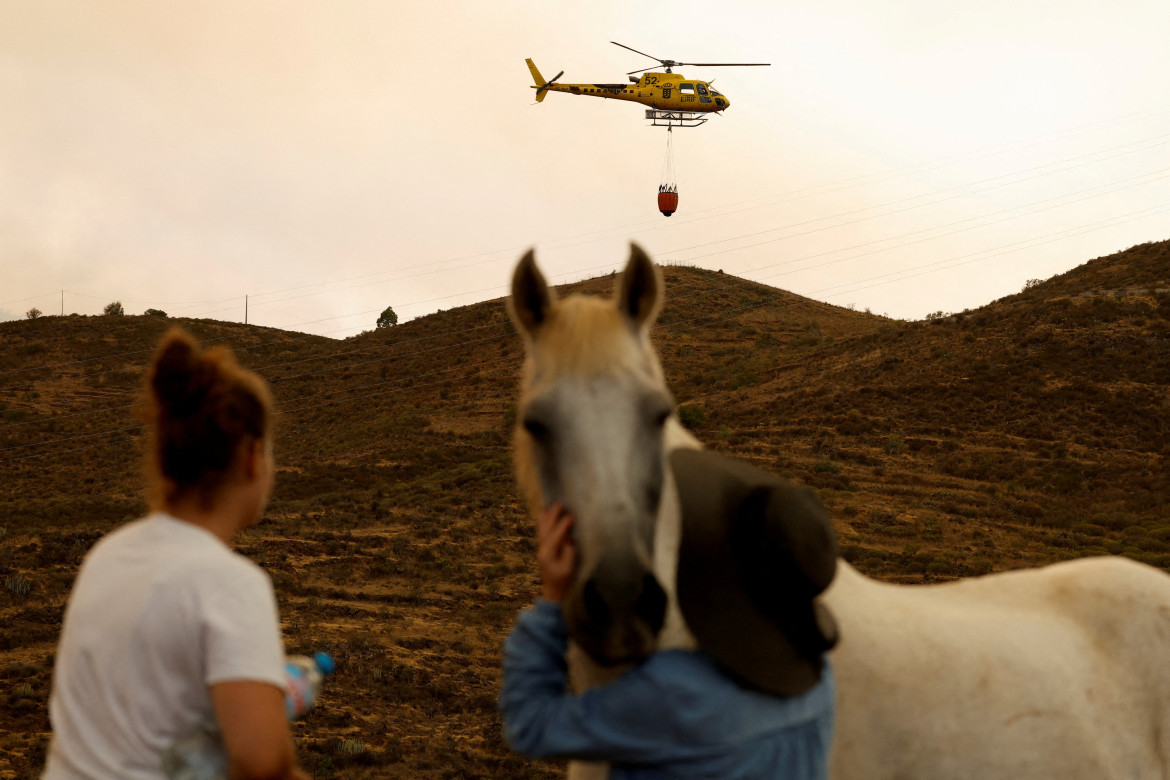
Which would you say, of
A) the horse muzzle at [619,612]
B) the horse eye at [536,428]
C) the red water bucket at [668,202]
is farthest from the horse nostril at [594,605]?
the red water bucket at [668,202]

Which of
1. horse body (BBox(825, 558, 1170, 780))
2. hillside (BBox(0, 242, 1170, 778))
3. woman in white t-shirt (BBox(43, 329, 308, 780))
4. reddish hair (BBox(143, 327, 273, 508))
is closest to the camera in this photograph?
woman in white t-shirt (BBox(43, 329, 308, 780))

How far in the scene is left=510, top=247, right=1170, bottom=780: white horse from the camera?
6.08 feet

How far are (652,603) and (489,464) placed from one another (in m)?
23.9

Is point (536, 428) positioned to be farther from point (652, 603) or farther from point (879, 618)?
point (879, 618)

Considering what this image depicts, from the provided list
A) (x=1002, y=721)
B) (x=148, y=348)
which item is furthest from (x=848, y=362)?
(x=148, y=348)

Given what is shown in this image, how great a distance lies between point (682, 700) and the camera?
175 centimetres

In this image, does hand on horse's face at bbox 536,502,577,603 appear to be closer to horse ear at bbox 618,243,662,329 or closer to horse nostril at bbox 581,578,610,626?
horse nostril at bbox 581,578,610,626

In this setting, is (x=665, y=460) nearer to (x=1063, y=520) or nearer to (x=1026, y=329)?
(x=1063, y=520)

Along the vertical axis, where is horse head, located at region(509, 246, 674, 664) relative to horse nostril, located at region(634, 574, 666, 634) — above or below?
above

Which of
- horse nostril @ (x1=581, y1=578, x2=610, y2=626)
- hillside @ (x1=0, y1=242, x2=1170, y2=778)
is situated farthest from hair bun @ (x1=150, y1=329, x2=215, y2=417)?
hillside @ (x1=0, y1=242, x2=1170, y2=778)

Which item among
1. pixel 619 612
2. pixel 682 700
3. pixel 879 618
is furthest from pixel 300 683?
pixel 879 618

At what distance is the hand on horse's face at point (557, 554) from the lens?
1854 mm

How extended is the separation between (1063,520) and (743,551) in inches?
741

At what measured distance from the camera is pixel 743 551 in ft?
6.36
